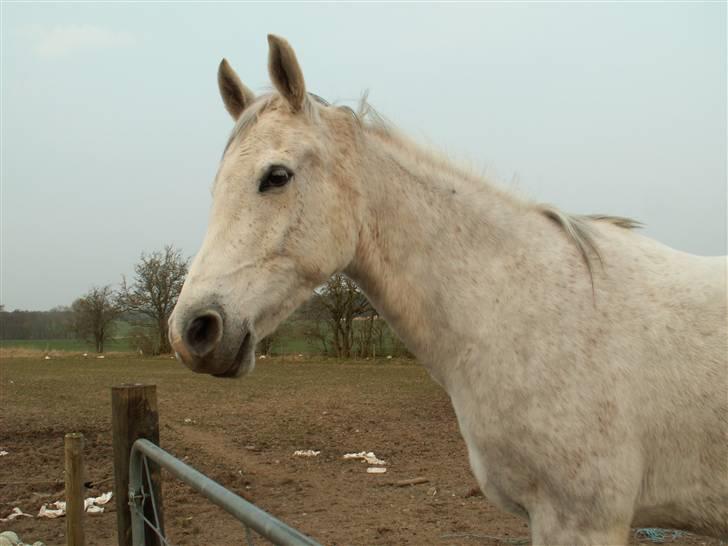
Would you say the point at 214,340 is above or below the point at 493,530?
above

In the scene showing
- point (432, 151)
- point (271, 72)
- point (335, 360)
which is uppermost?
point (271, 72)

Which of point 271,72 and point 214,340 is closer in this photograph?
point 214,340

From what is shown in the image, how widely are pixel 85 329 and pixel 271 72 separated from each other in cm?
4996

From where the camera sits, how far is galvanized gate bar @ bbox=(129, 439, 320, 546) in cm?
143

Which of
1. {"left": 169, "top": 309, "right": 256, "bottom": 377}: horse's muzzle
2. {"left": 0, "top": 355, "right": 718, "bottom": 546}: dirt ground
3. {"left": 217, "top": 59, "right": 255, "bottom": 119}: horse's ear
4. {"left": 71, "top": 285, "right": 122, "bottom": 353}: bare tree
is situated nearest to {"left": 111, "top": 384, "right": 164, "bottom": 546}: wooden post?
{"left": 169, "top": 309, "right": 256, "bottom": 377}: horse's muzzle

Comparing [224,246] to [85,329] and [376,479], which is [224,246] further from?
[85,329]

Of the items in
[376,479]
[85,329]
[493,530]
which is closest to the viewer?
[493,530]

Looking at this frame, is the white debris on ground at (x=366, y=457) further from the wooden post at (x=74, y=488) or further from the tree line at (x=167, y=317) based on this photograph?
the tree line at (x=167, y=317)

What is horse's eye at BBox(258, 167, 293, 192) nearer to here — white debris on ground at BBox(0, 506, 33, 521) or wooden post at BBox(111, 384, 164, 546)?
wooden post at BBox(111, 384, 164, 546)

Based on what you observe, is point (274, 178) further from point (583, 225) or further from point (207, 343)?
point (583, 225)

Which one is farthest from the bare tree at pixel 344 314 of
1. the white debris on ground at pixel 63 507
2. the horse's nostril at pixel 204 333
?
the horse's nostril at pixel 204 333

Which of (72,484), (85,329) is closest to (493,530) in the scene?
(72,484)

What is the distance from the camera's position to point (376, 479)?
297 inches

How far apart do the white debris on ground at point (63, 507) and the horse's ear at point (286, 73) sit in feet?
18.3
